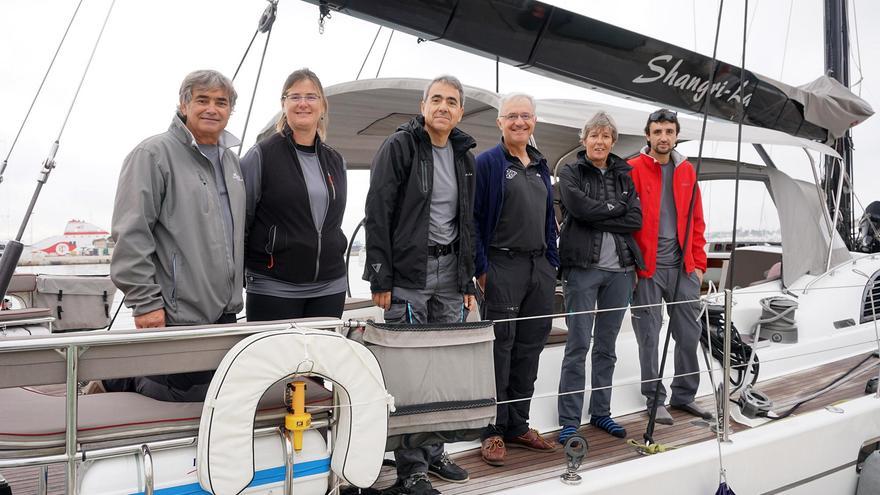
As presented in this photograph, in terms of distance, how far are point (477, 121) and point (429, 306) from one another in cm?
207

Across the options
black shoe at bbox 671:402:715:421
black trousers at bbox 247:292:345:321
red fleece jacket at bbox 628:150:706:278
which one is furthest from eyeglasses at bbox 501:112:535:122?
black shoe at bbox 671:402:715:421

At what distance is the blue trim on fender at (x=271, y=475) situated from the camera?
1.53 meters

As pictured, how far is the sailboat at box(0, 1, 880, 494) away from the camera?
1486mm

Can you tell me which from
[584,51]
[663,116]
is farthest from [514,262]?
[584,51]

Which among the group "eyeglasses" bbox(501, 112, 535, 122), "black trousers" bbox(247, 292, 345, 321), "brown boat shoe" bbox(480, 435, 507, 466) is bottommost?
"brown boat shoe" bbox(480, 435, 507, 466)

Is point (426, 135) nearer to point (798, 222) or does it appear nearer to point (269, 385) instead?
point (269, 385)

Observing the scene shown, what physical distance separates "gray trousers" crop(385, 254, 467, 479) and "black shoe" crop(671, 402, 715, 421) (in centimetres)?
168

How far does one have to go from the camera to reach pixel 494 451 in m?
2.57

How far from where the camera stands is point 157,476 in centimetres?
152

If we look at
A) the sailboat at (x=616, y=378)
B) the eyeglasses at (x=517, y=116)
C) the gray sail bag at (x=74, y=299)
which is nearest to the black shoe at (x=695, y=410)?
the sailboat at (x=616, y=378)

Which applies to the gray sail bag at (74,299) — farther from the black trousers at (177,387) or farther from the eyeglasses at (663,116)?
the eyeglasses at (663,116)

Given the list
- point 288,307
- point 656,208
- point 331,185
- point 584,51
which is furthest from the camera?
point 584,51

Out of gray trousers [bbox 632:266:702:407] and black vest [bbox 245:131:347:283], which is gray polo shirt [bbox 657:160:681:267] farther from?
black vest [bbox 245:131:347:283]

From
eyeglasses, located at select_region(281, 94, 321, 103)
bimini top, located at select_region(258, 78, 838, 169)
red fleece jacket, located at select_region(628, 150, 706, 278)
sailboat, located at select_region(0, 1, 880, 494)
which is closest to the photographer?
sailboat, located at select_region(0, 1, 880, 494)
